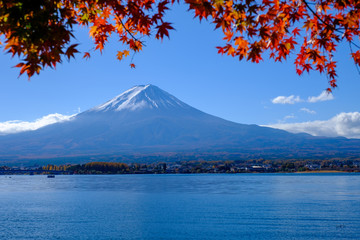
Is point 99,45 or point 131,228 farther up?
point 99,45

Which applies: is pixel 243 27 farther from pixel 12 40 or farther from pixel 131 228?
pixel 131 228

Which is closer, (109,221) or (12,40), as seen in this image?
(12,40)

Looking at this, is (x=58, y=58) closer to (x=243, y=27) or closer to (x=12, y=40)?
(x=12, y=40)

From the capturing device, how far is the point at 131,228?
107 ft

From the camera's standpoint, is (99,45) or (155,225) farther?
(155,225)

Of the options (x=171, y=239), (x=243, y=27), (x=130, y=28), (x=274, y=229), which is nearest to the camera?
(x=243, y=27)

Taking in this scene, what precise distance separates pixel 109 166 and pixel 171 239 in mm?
175122

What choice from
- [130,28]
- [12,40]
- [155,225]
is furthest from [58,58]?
[155,225]

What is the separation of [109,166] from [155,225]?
16873 centimetres

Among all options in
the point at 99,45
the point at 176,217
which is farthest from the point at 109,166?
the point at 99,45

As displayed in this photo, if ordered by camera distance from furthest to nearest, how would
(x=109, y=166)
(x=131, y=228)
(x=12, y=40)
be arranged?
(x=109, y=166), (x=131, y=228), (x=12, y=40)

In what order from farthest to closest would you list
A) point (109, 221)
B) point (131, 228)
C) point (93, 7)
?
point (109, 221)
point (131, 228)
point (93, 7)

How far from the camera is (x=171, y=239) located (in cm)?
2772

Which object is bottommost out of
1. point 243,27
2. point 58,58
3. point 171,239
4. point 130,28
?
point 171,239
